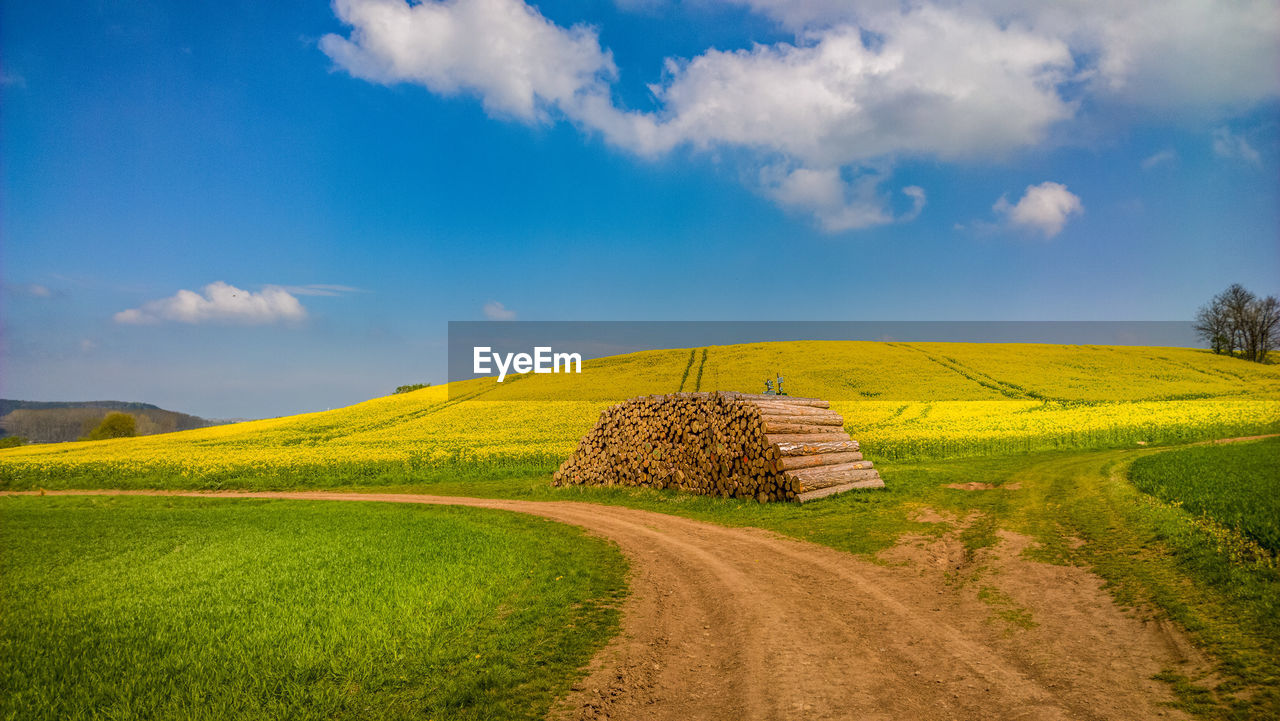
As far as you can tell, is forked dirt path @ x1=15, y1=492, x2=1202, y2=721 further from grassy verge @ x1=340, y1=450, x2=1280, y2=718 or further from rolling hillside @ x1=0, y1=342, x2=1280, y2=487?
rolling hillside @ x1=0, y1=342, x2=1280, y2=487

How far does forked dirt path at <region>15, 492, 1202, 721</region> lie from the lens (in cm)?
565

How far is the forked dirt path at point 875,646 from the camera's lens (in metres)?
5.65

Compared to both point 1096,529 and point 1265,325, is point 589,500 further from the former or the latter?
point 1265,325

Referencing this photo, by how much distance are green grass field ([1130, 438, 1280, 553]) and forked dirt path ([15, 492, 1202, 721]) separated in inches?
131

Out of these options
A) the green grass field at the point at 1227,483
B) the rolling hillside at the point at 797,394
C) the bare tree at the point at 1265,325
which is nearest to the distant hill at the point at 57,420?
the rolling hillside at the point at 797,394

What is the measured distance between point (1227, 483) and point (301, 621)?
1840 centimetres

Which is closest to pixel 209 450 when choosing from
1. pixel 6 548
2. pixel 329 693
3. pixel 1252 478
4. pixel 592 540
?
pixel 6 548

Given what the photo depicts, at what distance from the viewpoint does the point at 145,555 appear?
12.0 meters

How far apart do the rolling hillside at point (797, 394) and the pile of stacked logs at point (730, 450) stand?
24.0 ft

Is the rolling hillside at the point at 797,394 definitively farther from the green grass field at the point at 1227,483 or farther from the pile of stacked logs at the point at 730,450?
the green grass field at the point at 1227,483

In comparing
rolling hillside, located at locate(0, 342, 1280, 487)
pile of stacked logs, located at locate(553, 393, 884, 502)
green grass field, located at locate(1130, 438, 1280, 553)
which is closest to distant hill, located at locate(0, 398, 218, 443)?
rolling hillside, located at locate(0, 342, 1280, 487)

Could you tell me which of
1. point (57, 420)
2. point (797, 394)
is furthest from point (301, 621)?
point (57, 420)

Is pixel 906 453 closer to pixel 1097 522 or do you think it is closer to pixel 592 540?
pixel 1097 522

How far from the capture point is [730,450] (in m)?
19.2
